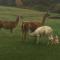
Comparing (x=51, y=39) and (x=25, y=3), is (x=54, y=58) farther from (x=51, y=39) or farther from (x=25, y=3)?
(x=25, y=3)

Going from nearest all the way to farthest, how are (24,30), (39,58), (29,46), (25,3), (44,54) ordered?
1. (39,58)
2. (44,54)
3. (29,46)
4. (24,30)
5. (25,3)

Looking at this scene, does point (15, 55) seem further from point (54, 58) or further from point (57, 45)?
Answer: point (57, 45)

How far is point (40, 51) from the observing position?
10406 millimetres

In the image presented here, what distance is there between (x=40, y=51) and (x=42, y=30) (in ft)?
3.89

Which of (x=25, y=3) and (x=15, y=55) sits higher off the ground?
(x=25, y=3)

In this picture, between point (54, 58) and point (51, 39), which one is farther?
point (51, 39)

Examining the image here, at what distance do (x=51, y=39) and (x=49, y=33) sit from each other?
0.35m

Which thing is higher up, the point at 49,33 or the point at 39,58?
the point at 49,33

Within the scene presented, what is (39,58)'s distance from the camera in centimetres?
932

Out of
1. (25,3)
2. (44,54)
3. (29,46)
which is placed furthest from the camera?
(25,3)

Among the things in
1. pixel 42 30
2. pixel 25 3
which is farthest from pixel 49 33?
pixel 25 3

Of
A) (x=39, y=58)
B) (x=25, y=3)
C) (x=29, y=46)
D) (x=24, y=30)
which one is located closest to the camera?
(x=39, y=58)

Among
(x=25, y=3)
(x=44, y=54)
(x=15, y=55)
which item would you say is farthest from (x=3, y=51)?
(x=25, y=3)

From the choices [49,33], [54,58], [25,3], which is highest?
[25,3]
